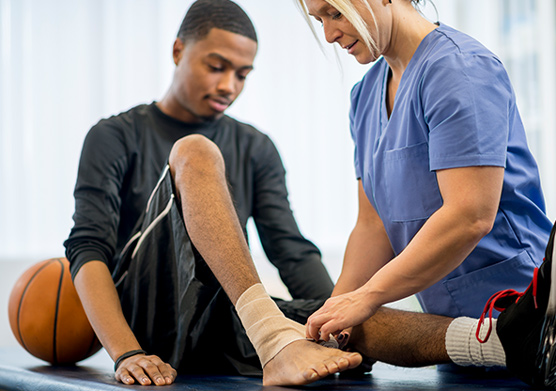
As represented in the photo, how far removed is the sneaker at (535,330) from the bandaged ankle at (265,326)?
0.34 metres

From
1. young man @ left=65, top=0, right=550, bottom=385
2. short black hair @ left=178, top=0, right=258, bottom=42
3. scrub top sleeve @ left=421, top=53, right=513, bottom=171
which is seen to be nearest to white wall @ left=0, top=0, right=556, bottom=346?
short black hair @ left=178, top=0, right=258, bottom=42

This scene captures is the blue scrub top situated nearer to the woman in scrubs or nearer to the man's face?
the woman in scrubs

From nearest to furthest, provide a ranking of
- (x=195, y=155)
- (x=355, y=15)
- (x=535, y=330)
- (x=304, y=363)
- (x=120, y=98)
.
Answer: (x=535, y=330), (x=304, y=363), (x=355, y=15), (x=195, y=155), (x=120, y=98)

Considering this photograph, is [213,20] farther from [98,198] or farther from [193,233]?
[193,233]

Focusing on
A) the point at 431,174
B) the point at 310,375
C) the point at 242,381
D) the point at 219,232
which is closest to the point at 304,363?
the point at 310,375

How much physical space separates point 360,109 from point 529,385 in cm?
67

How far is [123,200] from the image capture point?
5.19 feet

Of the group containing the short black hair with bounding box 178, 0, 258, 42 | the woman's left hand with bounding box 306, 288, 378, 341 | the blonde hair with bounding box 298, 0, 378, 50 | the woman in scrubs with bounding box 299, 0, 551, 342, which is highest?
the short black hair with bounding box 178, 0, 258, 42

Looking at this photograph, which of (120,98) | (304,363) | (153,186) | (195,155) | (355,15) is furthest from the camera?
(120,98)

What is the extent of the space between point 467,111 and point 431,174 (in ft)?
0.51

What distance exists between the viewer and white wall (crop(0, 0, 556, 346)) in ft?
9.40

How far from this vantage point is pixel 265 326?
3.44 ft

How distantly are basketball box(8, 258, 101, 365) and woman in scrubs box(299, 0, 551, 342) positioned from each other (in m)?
0.62

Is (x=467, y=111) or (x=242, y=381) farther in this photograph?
(x=242, y=381)
